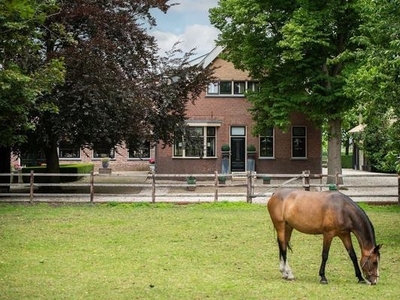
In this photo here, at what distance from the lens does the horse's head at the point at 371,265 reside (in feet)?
33.0

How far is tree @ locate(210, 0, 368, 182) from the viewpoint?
3234cm

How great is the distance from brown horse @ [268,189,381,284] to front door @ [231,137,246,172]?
31.7m

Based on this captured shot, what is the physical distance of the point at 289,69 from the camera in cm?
3481

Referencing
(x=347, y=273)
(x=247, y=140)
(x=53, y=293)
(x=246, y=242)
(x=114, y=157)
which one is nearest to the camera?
(x=53, y=293)

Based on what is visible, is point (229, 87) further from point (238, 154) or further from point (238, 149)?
point (238, 154)

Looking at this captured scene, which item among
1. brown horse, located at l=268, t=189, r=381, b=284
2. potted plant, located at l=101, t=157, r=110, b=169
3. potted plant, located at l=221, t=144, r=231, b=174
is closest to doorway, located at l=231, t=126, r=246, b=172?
potted plant, located at l=221, t=144, r=231, b=174

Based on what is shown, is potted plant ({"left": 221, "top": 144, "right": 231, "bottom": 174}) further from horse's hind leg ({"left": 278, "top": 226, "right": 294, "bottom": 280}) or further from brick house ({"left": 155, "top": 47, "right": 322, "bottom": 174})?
horse's hind leg ({"left": 278, "top": 226, "right": 294, "bottom": 280})

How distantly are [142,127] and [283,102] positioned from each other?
9.53 m

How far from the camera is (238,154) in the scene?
43.0m

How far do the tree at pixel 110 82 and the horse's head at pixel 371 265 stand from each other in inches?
683

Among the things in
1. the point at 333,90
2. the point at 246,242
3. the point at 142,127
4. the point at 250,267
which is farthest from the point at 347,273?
the point at 333,90

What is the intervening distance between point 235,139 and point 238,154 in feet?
3.32

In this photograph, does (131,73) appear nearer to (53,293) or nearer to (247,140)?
(247,140)

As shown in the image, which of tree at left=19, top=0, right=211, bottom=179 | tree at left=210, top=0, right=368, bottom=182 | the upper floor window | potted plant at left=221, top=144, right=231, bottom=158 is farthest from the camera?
the upper floor window
